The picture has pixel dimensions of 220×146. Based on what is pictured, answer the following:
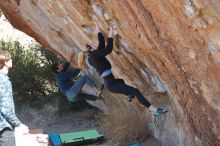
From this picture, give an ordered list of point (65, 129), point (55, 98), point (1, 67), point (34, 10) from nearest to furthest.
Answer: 1. point (1, 67)
2. point (34, 10)
3. point (65, 129)
4. point (55, 98)

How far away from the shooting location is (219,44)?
5.78 metres

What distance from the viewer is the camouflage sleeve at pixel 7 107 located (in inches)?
195

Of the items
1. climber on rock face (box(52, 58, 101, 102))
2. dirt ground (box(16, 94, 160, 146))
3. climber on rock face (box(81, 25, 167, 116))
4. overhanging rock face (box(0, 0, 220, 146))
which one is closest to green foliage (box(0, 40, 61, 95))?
dirt ground (box(16, 94, 160, 146))

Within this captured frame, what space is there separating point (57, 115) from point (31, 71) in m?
1.86

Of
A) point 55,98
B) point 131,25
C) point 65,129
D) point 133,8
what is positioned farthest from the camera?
point 55,98

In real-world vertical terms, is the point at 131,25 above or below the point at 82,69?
above

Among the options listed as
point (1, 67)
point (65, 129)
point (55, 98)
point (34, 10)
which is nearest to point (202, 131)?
point (1, 67)

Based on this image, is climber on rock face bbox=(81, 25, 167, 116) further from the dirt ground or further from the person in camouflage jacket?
the dirt ground

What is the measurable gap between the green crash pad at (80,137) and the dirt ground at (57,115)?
2100 millimetres

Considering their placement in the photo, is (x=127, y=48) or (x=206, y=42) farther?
(x=127, y=48)

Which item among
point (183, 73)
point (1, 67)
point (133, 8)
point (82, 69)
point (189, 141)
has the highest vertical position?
point (1, 67)

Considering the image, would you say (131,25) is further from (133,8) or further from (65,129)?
(65,129)

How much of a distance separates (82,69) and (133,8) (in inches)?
170

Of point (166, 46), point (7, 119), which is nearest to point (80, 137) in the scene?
point (166, 46)
